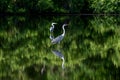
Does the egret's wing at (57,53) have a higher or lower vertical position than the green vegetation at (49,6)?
higher

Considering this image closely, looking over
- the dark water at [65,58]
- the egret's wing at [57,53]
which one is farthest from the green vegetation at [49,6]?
the egret's wing at [57,53]

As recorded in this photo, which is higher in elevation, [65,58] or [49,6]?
[65,58]

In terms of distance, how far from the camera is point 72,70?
13.5 m

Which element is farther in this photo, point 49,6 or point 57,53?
point 49,6

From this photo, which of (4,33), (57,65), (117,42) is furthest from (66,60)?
(4,33)

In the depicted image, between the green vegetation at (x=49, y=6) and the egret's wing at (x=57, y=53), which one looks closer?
the egret's wing at (x=57, y=53)

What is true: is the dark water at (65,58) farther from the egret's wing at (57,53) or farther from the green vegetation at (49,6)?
the green vegetation at (49,6)

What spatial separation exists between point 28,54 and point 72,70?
376cm

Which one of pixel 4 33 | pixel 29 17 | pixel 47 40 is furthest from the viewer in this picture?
pixel 29 17

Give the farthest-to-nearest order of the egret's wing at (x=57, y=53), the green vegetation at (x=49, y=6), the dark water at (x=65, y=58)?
the green vegetation at (x=49, y=6) < the egret's wing at (x=57, y=53) < the dark water at (x=65, y=58)

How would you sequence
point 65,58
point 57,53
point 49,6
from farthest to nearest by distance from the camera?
point 49,6, point 57,53, point 65,58

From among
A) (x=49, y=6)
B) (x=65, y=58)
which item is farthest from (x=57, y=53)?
(x=49, y=6)

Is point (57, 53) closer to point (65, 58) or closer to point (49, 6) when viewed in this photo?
point (65, 58)

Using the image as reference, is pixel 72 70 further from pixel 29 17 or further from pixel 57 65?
pixel 29 17
